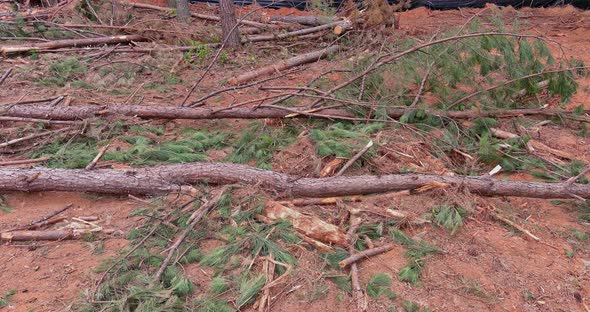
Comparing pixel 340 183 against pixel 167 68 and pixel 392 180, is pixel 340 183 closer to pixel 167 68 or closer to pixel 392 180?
pixel 392 180

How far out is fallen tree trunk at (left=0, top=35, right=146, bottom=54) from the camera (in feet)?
24.3

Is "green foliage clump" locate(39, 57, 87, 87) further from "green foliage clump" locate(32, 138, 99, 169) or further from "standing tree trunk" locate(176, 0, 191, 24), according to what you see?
"standing tree trunk" locate(176, 0, 191, 24)

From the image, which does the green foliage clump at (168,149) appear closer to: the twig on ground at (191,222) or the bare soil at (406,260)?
the bare soil at (406,260)

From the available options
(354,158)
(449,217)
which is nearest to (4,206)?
(354,158)

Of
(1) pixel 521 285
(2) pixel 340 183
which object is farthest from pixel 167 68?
(1) pixel 521 285

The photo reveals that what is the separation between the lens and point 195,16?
31.5 ft

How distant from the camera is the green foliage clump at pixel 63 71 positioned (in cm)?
645

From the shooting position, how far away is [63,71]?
A: 6.63 m

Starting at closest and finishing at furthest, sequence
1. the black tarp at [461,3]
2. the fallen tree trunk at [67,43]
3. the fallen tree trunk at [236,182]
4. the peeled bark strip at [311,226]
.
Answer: the peeled bark strip at [311,226], the fallen tree trunk at [236,182], the fallen tree trunk at [67,43], the black tarp at [461,3]

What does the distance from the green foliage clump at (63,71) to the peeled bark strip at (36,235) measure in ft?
11.2

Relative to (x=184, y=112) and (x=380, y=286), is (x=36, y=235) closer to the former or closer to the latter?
(x=184, y=112)

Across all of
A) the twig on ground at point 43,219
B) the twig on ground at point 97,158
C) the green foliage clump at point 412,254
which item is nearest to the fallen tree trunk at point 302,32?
the twig on ground at point 97,158

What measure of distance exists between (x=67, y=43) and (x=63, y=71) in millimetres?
1204

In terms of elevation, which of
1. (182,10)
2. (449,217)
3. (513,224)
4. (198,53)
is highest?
(182,10)
